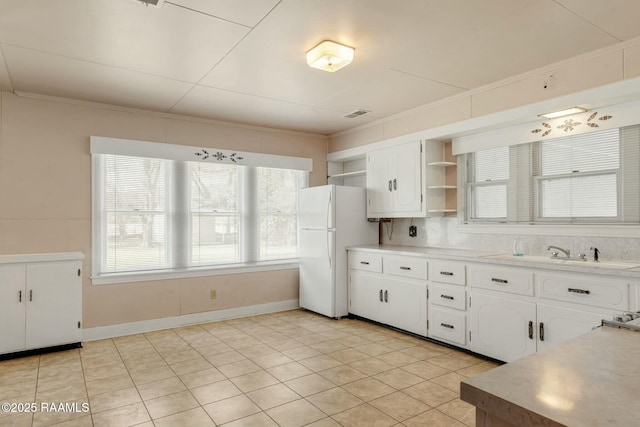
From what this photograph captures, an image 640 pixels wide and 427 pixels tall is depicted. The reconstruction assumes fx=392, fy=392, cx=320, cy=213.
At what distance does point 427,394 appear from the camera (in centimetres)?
277

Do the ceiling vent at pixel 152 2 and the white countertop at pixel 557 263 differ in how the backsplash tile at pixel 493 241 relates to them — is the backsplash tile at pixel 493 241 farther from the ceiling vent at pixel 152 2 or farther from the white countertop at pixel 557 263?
the ceiling vent at pixel 152 2

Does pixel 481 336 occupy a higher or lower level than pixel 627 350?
lower

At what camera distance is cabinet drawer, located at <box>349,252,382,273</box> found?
453 centimetres

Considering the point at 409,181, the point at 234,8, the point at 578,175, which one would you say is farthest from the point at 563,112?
the point at 234,8

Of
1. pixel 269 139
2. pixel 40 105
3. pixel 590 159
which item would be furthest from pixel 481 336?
pixel 40 105

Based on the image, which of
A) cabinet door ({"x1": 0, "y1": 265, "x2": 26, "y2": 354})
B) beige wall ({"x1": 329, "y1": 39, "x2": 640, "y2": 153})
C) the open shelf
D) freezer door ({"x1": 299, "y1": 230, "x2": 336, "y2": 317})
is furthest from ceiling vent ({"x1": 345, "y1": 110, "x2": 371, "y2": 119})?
cabinet door ({"x1": 0, "y1": 265, "x2": 26, "y2": 354})

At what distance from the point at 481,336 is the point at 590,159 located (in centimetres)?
176

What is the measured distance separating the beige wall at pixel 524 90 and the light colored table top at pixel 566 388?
2585 mm

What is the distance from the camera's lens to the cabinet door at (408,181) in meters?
4.38

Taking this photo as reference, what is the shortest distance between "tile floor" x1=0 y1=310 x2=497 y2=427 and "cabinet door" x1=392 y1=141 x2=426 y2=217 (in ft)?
4.58

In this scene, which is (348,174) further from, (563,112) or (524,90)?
(563,112)

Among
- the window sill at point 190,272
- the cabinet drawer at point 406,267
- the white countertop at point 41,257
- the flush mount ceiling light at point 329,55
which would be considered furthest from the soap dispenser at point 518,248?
the white countertop at point 41,257

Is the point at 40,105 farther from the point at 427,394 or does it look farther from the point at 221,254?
the point at 427,394

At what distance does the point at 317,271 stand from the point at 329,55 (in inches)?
116
